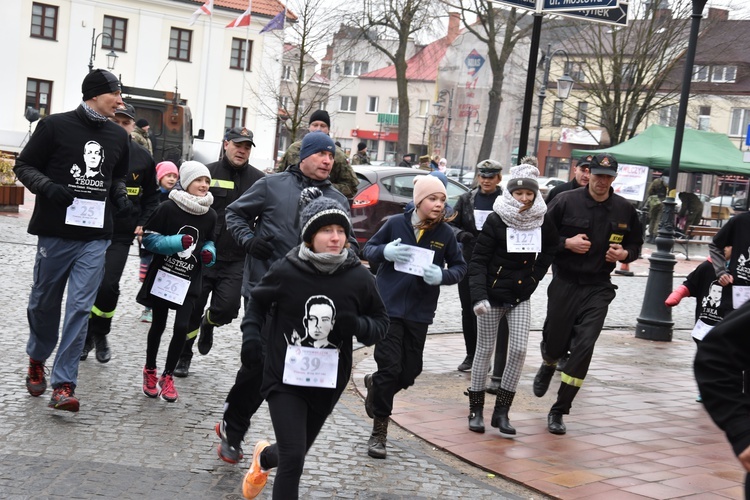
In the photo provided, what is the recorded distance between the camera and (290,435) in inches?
175

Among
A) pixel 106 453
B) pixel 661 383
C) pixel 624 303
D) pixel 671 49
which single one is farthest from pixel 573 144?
pixel 106 453

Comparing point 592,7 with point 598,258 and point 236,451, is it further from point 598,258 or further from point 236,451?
point 236,451

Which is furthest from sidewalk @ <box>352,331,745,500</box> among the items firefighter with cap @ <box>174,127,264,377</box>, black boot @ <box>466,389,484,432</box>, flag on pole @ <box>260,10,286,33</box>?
flag on pole @ <box>260,10,286,33</box>

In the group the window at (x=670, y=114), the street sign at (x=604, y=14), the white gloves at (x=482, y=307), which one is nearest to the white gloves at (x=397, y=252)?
the white gloves at (x=482, y=307)

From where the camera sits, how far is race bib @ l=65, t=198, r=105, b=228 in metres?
6.42

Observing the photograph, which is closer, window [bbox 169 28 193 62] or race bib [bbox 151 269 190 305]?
race bib [bbox 151 269 190 305]

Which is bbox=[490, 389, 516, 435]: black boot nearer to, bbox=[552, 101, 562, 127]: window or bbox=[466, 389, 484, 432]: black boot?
bbox=[466, 389, 484, 432]: black boot

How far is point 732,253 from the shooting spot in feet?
24.1

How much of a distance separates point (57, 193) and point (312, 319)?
245 centimetres

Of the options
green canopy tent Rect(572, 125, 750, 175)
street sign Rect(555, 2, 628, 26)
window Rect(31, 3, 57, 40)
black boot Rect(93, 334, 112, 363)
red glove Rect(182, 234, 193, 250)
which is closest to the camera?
red glove Rect(182, 234, 193, 250)

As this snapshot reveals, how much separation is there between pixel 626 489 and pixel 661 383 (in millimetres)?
4000

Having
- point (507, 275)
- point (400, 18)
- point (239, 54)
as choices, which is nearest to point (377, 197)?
point (507, 275)

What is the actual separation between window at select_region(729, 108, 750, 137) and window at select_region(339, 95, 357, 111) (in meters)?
39.1

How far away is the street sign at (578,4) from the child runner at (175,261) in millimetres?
3264
